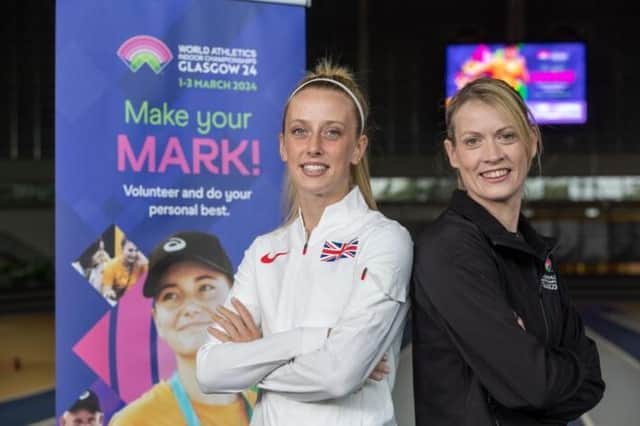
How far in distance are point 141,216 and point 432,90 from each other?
2069 centimetres

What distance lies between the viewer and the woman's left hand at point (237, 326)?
89.7 inches

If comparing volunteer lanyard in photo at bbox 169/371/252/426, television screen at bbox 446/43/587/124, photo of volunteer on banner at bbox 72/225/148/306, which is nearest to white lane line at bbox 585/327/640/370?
television screen at bbox 446/43/587/124

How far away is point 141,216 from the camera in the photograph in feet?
11.0

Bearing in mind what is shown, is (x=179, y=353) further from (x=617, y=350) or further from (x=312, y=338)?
(x=617, y=350)

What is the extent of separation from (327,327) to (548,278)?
559 mm

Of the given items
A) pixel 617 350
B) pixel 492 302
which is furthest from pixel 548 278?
pixel 617 350

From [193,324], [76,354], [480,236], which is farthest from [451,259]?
[76,354]

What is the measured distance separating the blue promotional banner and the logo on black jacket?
1.52 meters

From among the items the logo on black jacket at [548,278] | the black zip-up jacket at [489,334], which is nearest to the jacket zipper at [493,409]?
the black zip-up jacket at [489,334]

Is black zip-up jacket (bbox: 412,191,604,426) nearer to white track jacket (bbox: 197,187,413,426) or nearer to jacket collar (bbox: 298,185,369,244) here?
white track jacket (bbox: 197,187,413,426)

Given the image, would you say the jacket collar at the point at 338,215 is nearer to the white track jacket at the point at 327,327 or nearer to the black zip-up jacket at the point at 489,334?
the white track jacket at the point at 327,327

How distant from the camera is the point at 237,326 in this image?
2.29m

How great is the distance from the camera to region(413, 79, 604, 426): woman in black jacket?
6.37 feet

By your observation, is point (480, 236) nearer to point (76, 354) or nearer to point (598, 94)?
point (76, 354)
